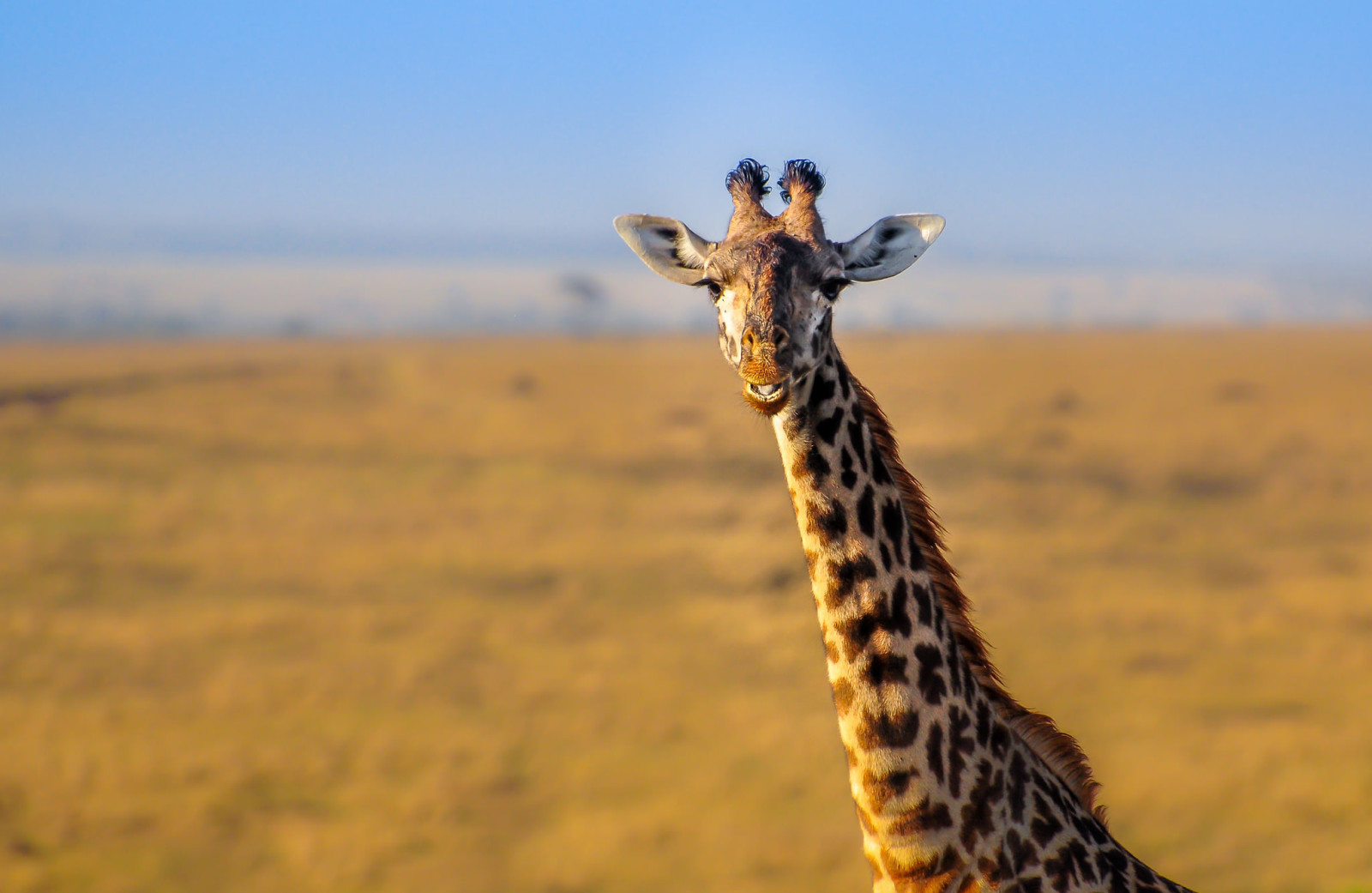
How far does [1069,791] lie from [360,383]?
7749cm

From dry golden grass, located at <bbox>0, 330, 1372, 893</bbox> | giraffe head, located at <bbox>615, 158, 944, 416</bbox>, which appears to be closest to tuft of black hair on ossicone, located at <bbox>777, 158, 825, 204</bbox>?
giraffe head, located at <bbox>615, 158, 944, 416</bbox>

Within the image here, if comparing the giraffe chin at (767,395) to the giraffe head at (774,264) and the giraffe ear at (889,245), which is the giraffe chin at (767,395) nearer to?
the giraffe head at (774,264)

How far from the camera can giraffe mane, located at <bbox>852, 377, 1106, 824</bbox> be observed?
5773mm

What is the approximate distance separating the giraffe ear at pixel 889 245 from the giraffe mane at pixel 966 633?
1.70ft

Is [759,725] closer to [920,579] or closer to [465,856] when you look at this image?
[465,856]

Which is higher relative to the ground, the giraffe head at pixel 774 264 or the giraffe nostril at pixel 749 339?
the giraffe head at pixel 774 264

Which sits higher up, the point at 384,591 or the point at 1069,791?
the point at 384,591

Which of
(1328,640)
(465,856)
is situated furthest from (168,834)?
(1328,640)

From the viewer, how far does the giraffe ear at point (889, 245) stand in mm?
5746

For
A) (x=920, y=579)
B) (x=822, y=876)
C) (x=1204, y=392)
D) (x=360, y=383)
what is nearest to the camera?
(x=920, y=579)

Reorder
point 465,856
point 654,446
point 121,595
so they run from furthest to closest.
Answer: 1. point 654,446
2. point 121,595
3. point 465,856

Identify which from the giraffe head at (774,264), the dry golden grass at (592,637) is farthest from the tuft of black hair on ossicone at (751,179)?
the dry golden grass at (592,637)

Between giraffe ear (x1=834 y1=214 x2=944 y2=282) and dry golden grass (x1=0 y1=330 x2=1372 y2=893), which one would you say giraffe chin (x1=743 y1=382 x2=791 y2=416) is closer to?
giraffe ear (x1=834 y1=214 x2=944 y2=282)

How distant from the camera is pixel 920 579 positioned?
222 inches
